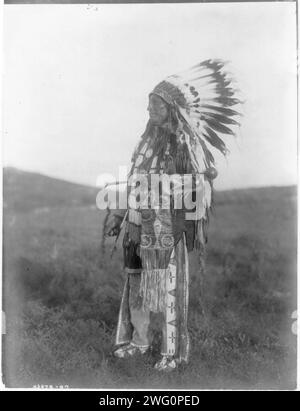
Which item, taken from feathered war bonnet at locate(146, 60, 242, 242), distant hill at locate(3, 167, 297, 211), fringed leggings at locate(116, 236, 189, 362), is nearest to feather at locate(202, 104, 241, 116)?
feathered war bonnet at locate(146, 60, 242, 242)

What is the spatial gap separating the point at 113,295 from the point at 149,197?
1.89ft

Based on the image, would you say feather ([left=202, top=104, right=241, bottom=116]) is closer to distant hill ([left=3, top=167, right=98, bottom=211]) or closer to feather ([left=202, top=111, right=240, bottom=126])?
feather ([left=202, top=111, right=240, bottom=126])

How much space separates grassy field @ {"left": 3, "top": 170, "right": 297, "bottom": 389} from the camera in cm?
365

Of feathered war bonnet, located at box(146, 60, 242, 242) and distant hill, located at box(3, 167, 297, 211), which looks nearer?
feathered war bonnet, located at box(146, 60, 242, 242)

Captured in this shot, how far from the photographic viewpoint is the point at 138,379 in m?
3.62

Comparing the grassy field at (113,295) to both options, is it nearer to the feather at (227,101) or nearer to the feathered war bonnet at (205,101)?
the feathered war bonnet at (205,101)

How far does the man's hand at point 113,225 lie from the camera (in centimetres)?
370

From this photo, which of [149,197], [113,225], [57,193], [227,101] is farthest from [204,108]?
[57,193]

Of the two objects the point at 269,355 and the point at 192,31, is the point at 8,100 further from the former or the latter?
the point at 269,355

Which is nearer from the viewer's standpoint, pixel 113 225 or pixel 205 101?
pixel 205 101

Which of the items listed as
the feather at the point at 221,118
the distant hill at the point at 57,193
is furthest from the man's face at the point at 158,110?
the distant hill at the point at 57,193

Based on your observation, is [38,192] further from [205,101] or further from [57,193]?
[205,101]

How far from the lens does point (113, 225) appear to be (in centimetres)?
371

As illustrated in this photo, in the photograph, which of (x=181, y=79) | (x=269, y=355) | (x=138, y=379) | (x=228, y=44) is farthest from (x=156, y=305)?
(x=228, y=44)
